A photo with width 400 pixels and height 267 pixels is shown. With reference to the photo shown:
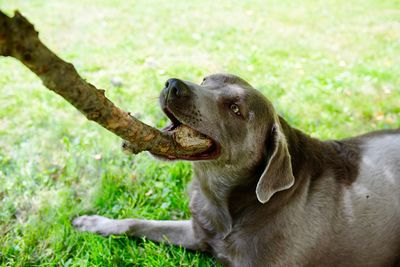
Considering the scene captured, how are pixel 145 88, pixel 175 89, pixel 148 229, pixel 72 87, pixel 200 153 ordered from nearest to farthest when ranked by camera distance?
pixel 72 87 → pixel 175 89 → pixel 200 153 → pixel 148 229 → pixel 145 88

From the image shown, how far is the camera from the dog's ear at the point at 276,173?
3119 mm

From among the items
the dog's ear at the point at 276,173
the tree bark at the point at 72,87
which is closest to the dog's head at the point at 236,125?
the dog's ear at the point at 276,173

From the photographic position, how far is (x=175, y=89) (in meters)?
3.06

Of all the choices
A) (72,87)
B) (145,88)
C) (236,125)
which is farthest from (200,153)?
(145,88)

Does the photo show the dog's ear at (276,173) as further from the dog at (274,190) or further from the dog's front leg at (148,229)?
the dog's front leg at (148,229)

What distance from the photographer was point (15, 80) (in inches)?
250

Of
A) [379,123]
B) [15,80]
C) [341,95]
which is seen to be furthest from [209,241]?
[15,80]

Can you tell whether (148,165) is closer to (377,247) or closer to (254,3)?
(377,247)

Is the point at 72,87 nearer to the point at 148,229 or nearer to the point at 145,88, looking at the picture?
the point at 148,229

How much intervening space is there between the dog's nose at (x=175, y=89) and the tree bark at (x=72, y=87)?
0.88 feet

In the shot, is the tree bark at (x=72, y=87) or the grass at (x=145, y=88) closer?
the tree bark at (x=72, y=87)

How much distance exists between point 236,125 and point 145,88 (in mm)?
3109

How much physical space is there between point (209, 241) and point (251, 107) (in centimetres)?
119

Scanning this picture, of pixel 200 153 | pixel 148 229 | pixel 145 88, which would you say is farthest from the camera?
pixel 145 88
